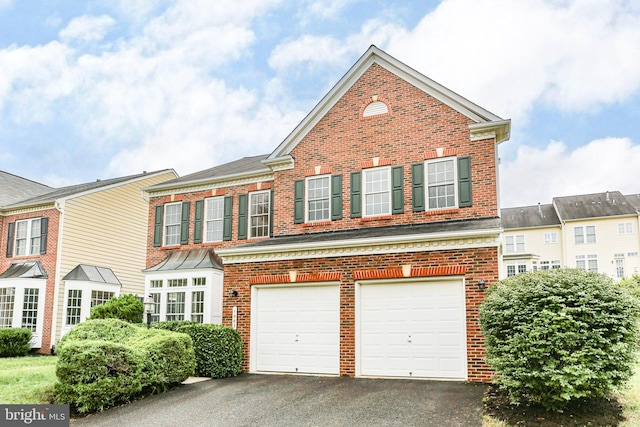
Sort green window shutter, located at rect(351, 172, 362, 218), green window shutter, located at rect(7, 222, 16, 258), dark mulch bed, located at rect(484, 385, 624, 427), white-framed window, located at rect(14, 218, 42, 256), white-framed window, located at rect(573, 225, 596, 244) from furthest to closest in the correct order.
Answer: white-framed window, located at rect(573, 225, 596, 244), green window shutter, located at rect(7, 222, 16, 258), white-framed window, located at rect(14, 218, 42, 256), green window shutter, located at rect(351, 172, 362, 218), dark mulch bed, located at rect(484, 385, 624, 427)

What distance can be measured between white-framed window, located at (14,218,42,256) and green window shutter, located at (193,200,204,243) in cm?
711

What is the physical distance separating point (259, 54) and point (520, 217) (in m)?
31.4

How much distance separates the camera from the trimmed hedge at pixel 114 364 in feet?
32.1

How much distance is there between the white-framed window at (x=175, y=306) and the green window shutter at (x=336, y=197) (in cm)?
657

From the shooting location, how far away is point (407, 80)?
49.3 feet

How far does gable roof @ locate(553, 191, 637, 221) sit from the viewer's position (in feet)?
129

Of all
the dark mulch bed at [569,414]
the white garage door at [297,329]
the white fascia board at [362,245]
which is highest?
the white fascia board at [362,245]

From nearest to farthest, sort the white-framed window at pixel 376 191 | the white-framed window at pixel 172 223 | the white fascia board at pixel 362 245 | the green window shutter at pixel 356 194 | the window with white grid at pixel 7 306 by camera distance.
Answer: the white fascia board at pixel 362 245, the white-framed window at pixel 376 191, the green window shutter at pixel 356 194, the white-framed window at pixel 172 223, the window with white grid at pixel 7 306

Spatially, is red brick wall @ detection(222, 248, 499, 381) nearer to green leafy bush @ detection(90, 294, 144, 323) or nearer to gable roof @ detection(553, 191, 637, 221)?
green leafy bush @ detection(90, 294, 144, 323)

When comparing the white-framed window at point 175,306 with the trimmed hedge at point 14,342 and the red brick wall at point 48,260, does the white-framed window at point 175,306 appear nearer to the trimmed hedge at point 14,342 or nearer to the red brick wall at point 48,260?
the red brick wall at point 48,260

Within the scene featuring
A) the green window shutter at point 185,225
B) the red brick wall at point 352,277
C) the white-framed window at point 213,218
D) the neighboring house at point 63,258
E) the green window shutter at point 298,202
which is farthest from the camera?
the neighboring house at point 63,258

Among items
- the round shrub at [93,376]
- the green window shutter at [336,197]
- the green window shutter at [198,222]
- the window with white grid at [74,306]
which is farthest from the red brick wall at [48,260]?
the green window shutter at [336,197]

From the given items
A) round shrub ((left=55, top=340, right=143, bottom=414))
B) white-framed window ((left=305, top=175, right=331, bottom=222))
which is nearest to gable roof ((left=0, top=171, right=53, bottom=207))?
white-framed window ((left=305, top=175, right=331, bottom=222))

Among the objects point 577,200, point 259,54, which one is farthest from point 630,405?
point 577,200
